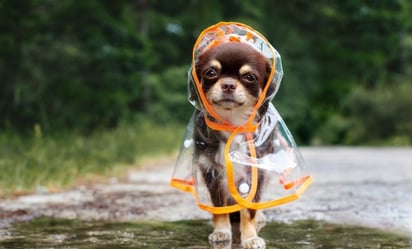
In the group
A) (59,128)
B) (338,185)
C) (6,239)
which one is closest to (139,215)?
(6,239)

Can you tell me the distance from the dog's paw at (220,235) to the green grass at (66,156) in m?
3.08

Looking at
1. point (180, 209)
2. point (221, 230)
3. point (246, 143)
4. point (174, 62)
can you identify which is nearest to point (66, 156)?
point (180, 209)

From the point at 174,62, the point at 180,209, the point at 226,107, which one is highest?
the point at 174,62

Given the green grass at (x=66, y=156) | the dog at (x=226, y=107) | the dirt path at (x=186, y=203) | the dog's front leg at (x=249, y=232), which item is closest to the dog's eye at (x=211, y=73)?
the dog at (x=226, y=107)

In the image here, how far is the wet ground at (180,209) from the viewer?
15.3 feet

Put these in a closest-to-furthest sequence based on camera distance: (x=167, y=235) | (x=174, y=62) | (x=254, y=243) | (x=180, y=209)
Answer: (x=254, y=243) → (x=167, y=235) → (x=180, y=209) → (x=174, y=62)

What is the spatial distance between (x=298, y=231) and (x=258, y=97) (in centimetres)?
103

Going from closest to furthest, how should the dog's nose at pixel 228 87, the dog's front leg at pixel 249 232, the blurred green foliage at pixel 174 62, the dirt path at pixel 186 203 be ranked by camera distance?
the dog's nose at pixel 228 87 < the dog's front leg at pixel 249 232 < the dirt path at pixel 186 203 < the blurred green foliage at pixel 174 62

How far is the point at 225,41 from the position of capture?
162 inches

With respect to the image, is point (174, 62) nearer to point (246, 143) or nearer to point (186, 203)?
point (186, 203)

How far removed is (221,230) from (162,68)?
2142cm

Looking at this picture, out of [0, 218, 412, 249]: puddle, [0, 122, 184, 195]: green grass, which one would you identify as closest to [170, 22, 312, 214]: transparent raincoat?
[0, 218, 412, 249]: puddle

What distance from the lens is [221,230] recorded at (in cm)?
433

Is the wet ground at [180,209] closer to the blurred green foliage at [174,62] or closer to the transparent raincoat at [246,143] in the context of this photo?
the transparent raincoat at [246,143]
